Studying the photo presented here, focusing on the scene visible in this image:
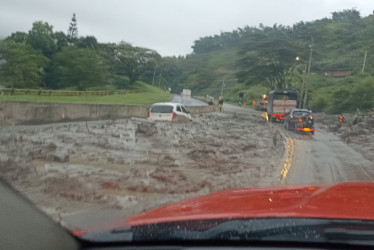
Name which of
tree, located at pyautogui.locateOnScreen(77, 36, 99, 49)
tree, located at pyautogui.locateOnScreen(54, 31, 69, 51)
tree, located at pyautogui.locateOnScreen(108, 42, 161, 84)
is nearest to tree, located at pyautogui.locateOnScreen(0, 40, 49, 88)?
tree, located at pyautogui.locateOnScreen(54, 31, 69, 51)

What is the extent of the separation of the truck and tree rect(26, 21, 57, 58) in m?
37.1

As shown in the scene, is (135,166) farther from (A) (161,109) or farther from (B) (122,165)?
(A) (161,109)

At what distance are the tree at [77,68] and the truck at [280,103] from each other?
3243cm

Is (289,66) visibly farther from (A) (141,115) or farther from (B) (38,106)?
(B) (38,106)

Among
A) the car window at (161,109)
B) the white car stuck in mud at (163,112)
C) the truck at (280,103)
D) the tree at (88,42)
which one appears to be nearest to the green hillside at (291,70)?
the truck at (280,103)

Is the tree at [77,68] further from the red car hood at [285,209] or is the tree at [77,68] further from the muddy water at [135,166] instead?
the red car hood at [285,209]

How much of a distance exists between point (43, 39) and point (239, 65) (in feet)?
96.8

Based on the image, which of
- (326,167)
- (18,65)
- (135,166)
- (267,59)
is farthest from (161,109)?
(267,59)

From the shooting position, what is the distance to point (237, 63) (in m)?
60.4

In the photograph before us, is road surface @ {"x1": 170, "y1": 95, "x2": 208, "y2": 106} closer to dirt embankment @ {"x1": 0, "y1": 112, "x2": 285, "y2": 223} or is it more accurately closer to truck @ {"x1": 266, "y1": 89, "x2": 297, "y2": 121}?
truck @ {"x1": 266, "y1": 89, "x2": 297, "y2": 121}

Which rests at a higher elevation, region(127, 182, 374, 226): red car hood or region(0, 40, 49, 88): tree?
region(0, 40, 49, 88): tree

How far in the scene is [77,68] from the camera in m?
59.6

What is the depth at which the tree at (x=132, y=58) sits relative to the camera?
7719 centimetres

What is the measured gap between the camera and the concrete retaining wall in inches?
628
